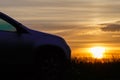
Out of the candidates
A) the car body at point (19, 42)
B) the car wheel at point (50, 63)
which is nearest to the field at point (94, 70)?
the car wheel at point (50, 63)

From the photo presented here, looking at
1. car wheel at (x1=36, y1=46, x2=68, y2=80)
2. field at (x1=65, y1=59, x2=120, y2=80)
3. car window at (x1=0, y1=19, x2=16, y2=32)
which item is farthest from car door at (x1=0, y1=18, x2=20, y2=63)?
field at (x1=65, y1=59, x2=120, y2=80)

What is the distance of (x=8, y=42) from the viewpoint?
18734mm

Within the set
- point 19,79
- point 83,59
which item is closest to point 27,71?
point 19,79

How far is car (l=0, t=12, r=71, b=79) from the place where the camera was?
18.7 meters

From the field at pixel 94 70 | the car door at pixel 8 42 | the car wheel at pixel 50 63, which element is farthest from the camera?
the field at pixel 94 70

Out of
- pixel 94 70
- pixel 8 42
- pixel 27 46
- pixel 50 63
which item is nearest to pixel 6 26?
pixel 8 42

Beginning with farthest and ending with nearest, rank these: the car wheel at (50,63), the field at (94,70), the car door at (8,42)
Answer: the field at (94,70) → the car wheel at (50,63) → the car door at (8,42)

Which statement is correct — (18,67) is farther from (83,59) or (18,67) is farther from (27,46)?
(83,59)

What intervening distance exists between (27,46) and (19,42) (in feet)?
0.86

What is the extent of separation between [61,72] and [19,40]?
4.53 feet

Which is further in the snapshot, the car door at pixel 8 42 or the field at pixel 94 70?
the field at pixel 94 70

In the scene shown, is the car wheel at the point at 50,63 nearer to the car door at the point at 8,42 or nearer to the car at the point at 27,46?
the car at the point at 27,46

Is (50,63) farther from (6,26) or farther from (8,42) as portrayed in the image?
(6,26)

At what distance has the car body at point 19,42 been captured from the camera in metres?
18.7
